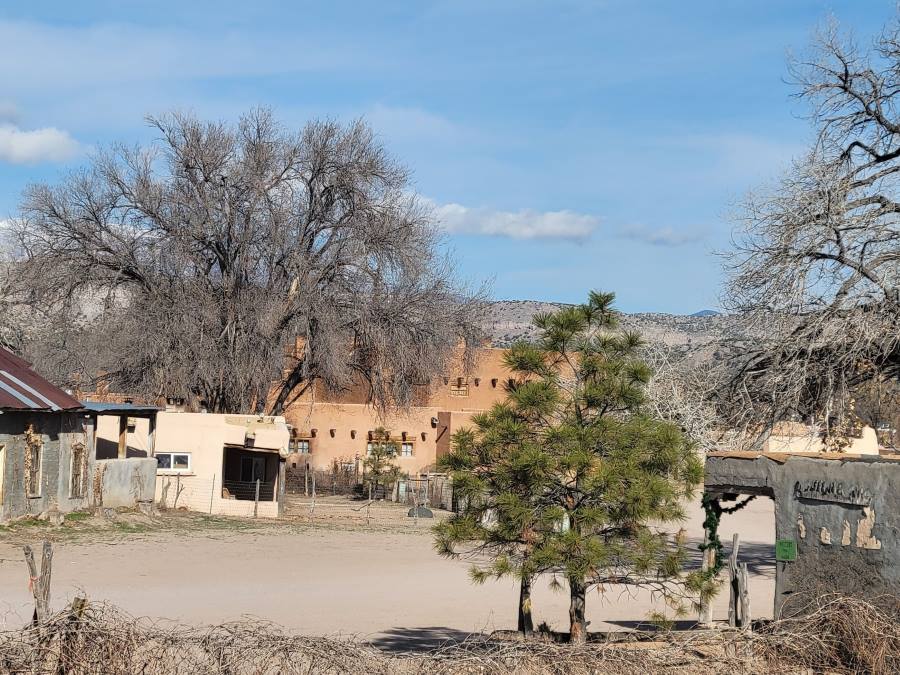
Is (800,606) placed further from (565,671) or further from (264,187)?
(264,187)

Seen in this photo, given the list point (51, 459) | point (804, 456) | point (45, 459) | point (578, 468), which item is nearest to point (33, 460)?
point (45, 459)

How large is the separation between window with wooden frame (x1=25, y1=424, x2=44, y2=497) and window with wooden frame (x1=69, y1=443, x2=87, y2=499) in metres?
1.58

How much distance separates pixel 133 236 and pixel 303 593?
71.1 feet

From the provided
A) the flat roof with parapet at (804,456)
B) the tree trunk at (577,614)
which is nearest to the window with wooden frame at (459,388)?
the flat roof with parapet at (804,456)

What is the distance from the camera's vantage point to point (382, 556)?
90.7 feet

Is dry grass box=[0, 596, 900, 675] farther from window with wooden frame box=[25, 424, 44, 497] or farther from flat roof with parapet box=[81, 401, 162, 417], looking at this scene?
flat roof with parapet box=[81, 401, 162, 417]

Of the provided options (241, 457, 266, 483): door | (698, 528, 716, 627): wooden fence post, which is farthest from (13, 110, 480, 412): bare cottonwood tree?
(698, 528, 716, 627): wooden fence post

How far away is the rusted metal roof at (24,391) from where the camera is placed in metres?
25.6

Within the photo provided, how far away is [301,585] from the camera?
22.0 metres

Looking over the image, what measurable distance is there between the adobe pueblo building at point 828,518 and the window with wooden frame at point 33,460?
17622 millimetres

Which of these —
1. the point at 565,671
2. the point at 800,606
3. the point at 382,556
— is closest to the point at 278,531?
the point at 382,556

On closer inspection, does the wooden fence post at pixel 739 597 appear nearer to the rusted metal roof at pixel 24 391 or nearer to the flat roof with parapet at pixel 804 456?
the flat roof with parapet at pixel 804 456

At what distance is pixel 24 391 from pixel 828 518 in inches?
764

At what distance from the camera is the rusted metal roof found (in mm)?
25578
